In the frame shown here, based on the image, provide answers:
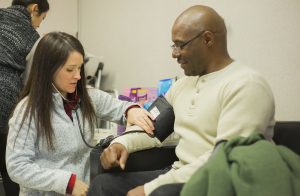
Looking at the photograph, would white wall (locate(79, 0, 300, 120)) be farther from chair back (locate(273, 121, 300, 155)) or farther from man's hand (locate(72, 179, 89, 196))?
man's hand (locate(72, 179, 89, 196))

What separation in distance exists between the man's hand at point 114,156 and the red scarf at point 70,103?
13.1 inches

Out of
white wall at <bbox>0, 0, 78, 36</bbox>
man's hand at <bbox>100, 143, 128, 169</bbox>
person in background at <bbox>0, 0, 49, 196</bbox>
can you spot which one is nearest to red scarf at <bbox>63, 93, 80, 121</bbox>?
man's hand at <bbox>100, 143, 128, 169</bbox>

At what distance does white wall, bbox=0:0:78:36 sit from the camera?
3.54 metres

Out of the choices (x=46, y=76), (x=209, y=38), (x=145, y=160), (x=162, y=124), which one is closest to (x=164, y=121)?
(x=162, y=124)

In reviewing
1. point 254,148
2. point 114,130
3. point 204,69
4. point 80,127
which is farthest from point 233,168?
point 114,130

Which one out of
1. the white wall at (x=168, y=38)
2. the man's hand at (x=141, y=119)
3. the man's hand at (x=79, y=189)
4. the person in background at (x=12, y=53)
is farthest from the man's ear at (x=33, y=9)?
the man's hand at (x=79, y=189)

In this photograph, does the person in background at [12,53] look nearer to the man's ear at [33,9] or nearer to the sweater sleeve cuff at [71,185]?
the man's ear at [33,9]

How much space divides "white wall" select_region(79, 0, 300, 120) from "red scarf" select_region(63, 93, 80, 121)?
792 millimetres

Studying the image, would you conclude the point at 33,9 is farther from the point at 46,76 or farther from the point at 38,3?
the point at 46,76

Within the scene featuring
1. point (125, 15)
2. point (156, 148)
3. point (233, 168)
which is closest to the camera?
point (233, 168)

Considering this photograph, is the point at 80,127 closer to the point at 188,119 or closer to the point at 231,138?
the point at 188,119

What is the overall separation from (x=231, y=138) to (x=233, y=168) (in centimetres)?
17

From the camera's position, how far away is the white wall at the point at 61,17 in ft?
11.6

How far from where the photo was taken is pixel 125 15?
2.88m
